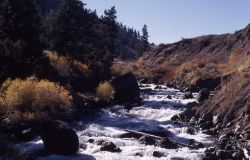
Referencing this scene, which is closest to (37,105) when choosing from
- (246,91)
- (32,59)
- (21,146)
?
(21,146)

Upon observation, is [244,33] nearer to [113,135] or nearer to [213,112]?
[213,112]

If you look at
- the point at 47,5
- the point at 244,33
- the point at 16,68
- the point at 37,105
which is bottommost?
the point at 37,105

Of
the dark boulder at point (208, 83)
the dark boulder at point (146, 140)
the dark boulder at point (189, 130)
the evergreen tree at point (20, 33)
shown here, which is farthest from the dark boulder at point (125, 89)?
the dark boulder at point (146, 140)

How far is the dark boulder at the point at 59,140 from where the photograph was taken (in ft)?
93.7

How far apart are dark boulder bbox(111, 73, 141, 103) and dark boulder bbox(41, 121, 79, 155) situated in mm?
25804

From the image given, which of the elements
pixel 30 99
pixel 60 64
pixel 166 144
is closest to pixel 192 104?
pixel 60 64

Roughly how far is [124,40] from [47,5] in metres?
40.3

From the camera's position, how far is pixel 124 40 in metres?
192

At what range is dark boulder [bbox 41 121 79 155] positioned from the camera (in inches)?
1124

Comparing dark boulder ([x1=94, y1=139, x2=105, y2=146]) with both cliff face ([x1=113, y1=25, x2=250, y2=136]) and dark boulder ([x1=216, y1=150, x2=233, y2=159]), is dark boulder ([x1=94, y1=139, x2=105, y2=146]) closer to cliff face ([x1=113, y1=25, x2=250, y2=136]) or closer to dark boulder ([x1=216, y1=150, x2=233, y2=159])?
dark boulder ([x1=216, y1=150, x2=233, y2=159])

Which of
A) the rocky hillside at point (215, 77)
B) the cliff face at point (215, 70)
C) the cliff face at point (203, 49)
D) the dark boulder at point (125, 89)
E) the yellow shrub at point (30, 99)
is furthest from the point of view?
the cliff face at point (203, 49)

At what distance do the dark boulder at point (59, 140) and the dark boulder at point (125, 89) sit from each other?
2580 cm

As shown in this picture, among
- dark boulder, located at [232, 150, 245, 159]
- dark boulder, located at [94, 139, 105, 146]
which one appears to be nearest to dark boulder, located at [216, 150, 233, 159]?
dark boulder, located at [232, 150, 245, 159]

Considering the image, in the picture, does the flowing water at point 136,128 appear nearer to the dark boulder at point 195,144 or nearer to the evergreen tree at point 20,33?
the dark boulder at point 195,144
